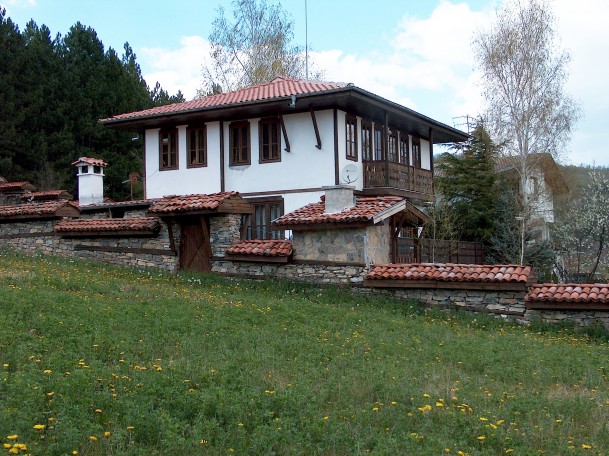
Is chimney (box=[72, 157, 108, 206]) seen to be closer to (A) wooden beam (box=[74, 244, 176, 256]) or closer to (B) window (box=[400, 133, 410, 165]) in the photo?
(A) wooden beam (box=[74, 244, 176, 256])

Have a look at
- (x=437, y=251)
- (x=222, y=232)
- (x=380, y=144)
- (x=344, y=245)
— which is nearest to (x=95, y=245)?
(x=222, y=232)

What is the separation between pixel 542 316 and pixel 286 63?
980 inches

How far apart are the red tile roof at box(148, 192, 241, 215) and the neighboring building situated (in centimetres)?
1523

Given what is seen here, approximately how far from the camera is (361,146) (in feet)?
74.4

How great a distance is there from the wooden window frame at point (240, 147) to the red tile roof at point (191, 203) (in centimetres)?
442

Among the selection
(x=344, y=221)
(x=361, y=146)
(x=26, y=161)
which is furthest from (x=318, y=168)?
(x=26, y=161)

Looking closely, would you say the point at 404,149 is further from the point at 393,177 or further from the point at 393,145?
the point at 393,177

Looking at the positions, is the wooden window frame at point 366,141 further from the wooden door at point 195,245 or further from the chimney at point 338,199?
the wooden door at point 195,245

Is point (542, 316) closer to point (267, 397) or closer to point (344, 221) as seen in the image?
point (344, 221)

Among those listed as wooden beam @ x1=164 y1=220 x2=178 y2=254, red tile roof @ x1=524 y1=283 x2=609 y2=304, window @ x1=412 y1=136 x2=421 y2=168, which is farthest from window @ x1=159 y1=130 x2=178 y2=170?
red tile roof @ x1=524 y1=283 x2=609 y2=304

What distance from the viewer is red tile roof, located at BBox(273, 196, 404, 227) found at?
1612cm

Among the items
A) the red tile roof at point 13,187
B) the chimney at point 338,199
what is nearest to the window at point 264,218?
the chimney at point 338,199

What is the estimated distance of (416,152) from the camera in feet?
88.1

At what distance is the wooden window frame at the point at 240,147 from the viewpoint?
75.0 feet
